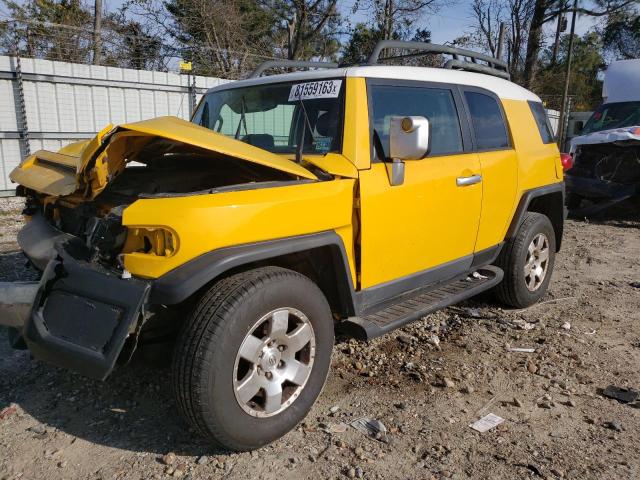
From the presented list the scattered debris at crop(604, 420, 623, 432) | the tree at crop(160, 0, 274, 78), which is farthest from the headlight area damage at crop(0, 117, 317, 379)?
the tree at crop(160, 0, 274, 78)

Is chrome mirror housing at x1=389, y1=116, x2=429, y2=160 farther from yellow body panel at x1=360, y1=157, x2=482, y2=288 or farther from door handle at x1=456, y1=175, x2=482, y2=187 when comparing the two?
→ door handle at x1=456, y1=175, x2=482, y2=187

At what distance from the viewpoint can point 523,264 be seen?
4.52 metres

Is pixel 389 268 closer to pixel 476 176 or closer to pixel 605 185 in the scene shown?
pixel 476 176

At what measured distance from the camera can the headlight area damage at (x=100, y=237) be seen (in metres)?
2.35

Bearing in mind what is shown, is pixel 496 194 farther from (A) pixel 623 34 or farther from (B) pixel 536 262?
(A) pixel 623 34

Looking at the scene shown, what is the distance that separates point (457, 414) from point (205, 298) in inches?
64.1

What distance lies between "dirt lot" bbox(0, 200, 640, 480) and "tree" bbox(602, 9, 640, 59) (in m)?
26.1

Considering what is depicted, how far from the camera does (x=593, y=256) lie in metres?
6.80

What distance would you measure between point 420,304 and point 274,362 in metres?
1.26

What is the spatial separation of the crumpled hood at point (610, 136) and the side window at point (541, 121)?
501 centimetres

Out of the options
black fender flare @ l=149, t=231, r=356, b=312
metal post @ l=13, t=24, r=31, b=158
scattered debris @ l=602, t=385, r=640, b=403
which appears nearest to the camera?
black fender flare @ l=149, t=231, r=356, b=312

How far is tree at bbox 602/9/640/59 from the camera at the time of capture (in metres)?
25.0

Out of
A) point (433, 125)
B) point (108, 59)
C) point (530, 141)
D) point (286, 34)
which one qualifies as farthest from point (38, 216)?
point (286, 34)

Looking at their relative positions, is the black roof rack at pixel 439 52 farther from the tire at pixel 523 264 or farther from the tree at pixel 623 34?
the tree at pixel 623 34
